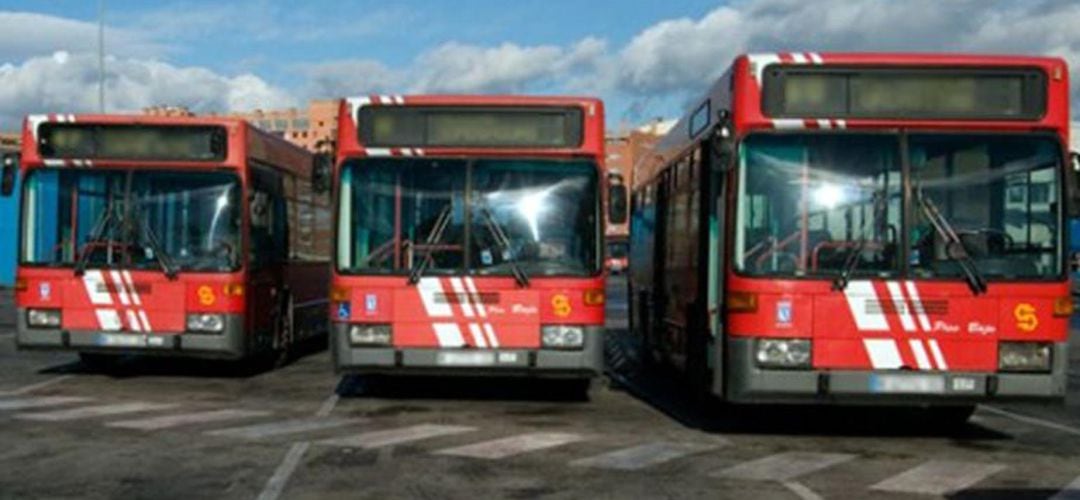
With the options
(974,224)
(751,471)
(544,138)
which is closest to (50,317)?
(544,138)

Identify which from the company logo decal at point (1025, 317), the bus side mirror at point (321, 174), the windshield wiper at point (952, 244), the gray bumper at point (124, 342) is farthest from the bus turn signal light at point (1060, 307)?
the gray bumper at point (124, 342)

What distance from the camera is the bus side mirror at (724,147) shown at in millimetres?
10539

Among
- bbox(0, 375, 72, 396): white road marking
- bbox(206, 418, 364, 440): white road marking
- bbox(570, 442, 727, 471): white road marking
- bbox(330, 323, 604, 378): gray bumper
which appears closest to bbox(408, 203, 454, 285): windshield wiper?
bbox(330, 323, 604, 378): gray bumper

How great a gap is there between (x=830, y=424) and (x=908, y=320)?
2.17 m

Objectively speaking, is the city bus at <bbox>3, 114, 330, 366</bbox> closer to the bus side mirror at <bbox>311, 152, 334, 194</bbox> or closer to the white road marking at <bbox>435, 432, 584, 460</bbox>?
the bus side mirror at <bbox>311, 152, 334, 194</bbox>

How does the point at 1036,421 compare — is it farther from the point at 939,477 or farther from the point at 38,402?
the point at 38,402

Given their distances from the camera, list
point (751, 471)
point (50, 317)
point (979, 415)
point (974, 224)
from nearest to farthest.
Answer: point (751, 471) → point (974, 224) → point (979, 415) → point (50, 317)

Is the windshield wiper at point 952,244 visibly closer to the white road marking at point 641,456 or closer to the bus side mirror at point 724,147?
the bus side mirror at point 724,147

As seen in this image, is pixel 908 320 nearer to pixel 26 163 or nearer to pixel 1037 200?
pixel 1037 200

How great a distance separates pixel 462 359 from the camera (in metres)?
12.8

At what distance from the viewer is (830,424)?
41.3 feet

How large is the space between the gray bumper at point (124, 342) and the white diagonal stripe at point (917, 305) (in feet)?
25.2

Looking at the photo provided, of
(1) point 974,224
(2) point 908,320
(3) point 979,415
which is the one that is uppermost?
(1) point 974,224

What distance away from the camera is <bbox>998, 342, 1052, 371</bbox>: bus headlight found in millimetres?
10672
